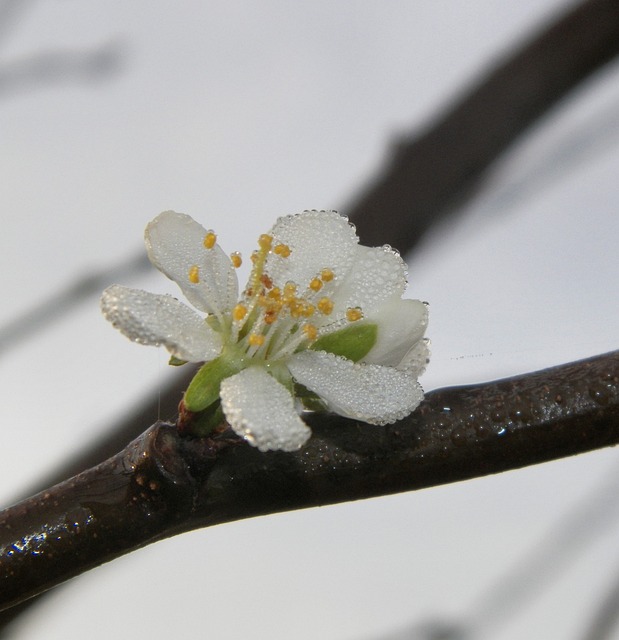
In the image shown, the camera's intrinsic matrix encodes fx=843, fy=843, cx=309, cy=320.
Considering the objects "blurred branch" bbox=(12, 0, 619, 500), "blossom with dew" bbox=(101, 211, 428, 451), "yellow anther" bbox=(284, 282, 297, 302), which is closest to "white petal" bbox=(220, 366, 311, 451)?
"blossom with dew" bbox=(101, 211, 428, 451)

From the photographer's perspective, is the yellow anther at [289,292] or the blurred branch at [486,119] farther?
the blurred branch at [486,119]

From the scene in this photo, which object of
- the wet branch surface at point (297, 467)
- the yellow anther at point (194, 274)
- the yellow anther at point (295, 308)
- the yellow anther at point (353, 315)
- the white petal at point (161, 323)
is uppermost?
the yellow anther at point (194, 274)

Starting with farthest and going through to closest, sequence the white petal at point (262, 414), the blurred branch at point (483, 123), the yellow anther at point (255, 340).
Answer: the blurred branch at point (483, 123), the yellow anther at point (255, 340), the white petal at point (262, 414)

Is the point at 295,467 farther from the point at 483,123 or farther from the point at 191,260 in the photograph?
the point at 483,123

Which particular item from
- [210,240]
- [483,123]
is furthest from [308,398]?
[483,123]

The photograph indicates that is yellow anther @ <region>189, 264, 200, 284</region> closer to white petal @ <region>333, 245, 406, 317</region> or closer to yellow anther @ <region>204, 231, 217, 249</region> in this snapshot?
yellow anther @ <region>204, 231, 217, 249</region>

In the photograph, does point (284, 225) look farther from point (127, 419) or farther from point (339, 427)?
point (127, 419)

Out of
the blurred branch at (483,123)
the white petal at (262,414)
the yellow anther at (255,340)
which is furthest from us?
the blurred branch at (483,123)

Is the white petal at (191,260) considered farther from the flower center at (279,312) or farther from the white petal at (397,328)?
the white petal at (397,328)

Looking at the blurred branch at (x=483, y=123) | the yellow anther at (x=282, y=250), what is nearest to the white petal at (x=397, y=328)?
the yellow anther at (x=282, y=250)
